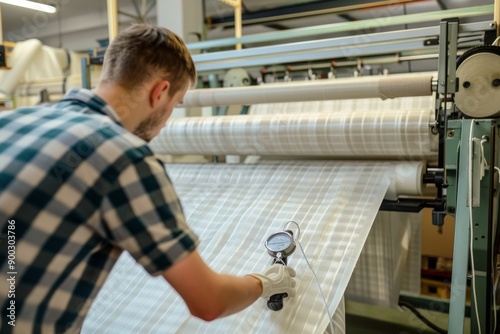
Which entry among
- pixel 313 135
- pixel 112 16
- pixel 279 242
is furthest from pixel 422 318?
pixel 112 16

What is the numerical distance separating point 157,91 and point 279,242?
0.69 m

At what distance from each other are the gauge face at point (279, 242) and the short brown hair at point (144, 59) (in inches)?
25.0

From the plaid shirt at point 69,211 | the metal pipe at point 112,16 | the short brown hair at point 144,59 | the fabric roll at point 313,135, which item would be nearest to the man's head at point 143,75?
the short brown hair at point 144,59

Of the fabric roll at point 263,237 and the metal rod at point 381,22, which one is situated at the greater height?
the metal rod at point 381,22

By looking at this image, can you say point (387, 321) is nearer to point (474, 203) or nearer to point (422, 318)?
point (422, 318)

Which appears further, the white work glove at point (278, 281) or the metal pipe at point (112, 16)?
the metal pipe at point (112, 16)

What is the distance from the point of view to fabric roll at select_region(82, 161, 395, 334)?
1.28 m

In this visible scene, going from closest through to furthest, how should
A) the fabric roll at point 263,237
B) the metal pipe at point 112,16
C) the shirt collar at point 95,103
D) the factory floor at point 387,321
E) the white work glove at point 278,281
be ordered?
the shirt collar at point 95,103 < the white work glove at point 278,281 < the fabric roll at point 263,237 < the factory floor at point 387,321 < the metal pipe at point 112,16

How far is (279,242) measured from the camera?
1.40 m

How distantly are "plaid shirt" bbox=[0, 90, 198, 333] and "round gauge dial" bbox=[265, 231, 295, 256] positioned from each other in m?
0.61

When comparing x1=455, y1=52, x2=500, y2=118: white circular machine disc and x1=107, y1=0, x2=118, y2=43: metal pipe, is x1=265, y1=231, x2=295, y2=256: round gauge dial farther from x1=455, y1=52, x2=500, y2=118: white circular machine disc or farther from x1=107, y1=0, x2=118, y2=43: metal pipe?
x1=107, y1=0, x2=118, y2=43: metal pipe

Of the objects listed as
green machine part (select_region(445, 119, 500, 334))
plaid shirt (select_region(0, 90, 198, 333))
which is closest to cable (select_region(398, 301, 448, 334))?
green machine part (select_region(445, 119, 500, 334))

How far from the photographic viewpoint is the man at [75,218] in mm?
737

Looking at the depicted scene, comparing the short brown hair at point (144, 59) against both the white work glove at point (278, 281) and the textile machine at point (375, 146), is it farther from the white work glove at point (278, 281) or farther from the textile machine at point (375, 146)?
the textile machine at point (375, 146)
